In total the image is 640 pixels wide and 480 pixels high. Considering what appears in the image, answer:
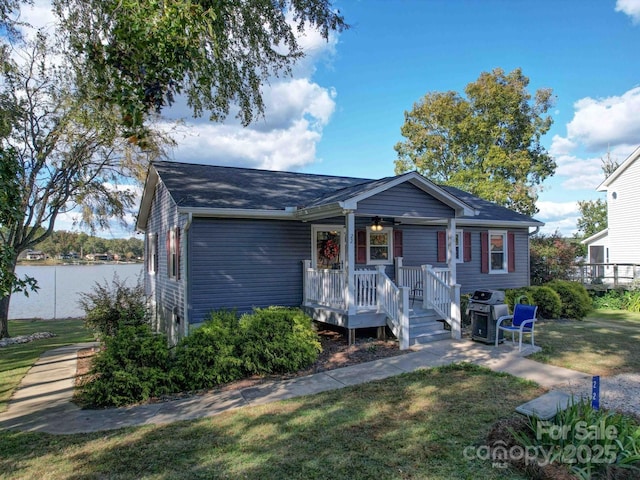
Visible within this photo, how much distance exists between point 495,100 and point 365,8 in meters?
19.3

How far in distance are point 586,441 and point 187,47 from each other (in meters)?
6.04

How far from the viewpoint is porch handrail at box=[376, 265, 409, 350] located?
7840 millimetres

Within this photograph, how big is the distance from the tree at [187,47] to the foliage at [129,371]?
10.7 ft

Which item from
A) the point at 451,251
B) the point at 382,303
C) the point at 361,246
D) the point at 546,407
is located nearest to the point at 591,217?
the point at 451,251

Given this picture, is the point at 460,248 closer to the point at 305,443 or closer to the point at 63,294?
the point at 305,443

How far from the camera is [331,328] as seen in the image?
394 inches

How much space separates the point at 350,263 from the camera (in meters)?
7.92

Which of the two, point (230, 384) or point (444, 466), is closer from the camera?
point (444, 466)

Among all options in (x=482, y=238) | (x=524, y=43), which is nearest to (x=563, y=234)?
(x=482, y=238)

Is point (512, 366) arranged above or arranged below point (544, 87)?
below

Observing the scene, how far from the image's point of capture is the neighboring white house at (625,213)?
17.9 m

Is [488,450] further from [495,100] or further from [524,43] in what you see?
[495,100]

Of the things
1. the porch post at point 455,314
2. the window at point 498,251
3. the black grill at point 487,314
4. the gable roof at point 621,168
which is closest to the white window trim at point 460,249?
the window at point 498,251

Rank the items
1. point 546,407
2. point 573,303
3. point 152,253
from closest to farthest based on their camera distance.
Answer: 1. point 546,407
2. point 573,303
3. point 152,253
